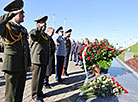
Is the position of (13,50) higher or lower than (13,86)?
higher

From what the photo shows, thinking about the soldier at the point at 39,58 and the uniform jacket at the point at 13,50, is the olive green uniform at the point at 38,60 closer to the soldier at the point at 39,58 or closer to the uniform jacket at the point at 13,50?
the soldier at the point at 39,58

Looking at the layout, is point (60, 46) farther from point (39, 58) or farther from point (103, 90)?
point (103, 90)

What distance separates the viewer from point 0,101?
399 cm

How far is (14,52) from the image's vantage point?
2.66m

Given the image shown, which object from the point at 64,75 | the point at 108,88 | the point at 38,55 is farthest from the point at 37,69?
the point at 64,75

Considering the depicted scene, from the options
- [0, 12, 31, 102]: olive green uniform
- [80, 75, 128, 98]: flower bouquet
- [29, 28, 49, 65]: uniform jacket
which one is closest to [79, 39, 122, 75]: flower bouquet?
[80, 75, 128, 98]: flower bouquet

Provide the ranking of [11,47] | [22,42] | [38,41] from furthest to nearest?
[38,41]
[22,42]
[11,47]

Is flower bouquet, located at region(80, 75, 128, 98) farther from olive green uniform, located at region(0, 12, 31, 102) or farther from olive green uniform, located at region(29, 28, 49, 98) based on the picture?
olive green uniform, located at region(0, 12, 31, 102)

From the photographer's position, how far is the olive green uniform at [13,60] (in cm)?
→ 262

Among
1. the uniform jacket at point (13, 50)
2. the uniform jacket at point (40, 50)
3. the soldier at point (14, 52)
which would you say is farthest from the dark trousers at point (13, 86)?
the uniform jacket at point (40, 50)

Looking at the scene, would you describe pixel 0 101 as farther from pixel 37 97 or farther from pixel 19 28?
pixel 19 28

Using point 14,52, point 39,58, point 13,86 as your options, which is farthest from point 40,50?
point 13,86

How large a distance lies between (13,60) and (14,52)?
0.15 m

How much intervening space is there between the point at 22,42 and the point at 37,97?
1.80 metres
